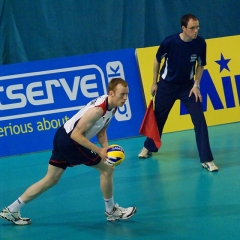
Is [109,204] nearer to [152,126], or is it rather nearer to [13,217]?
[13,217]

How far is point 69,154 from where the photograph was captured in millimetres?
6133

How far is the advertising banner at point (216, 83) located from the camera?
10.4 metres

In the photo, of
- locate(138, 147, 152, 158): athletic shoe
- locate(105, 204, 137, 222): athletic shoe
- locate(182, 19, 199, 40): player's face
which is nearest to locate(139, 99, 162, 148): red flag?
locate(138, 147, 152, 158): athletic shoe

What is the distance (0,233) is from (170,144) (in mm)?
4083

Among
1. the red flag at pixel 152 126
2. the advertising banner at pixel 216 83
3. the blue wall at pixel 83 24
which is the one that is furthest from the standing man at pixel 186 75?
the blue wall at pixel 83 24

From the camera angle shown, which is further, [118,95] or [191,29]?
[191,29]

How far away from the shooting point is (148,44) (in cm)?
1223

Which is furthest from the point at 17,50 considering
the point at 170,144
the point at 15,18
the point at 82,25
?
the point at 170,144

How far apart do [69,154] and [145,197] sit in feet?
4.46

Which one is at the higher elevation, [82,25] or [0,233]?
[82,25]

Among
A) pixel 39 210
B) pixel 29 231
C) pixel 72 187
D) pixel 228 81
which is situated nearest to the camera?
pixel 29 231

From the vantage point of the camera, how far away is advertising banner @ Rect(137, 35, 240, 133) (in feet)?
34.0

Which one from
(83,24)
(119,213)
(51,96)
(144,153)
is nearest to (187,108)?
(144,153)

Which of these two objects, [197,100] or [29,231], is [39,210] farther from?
[197,100]
